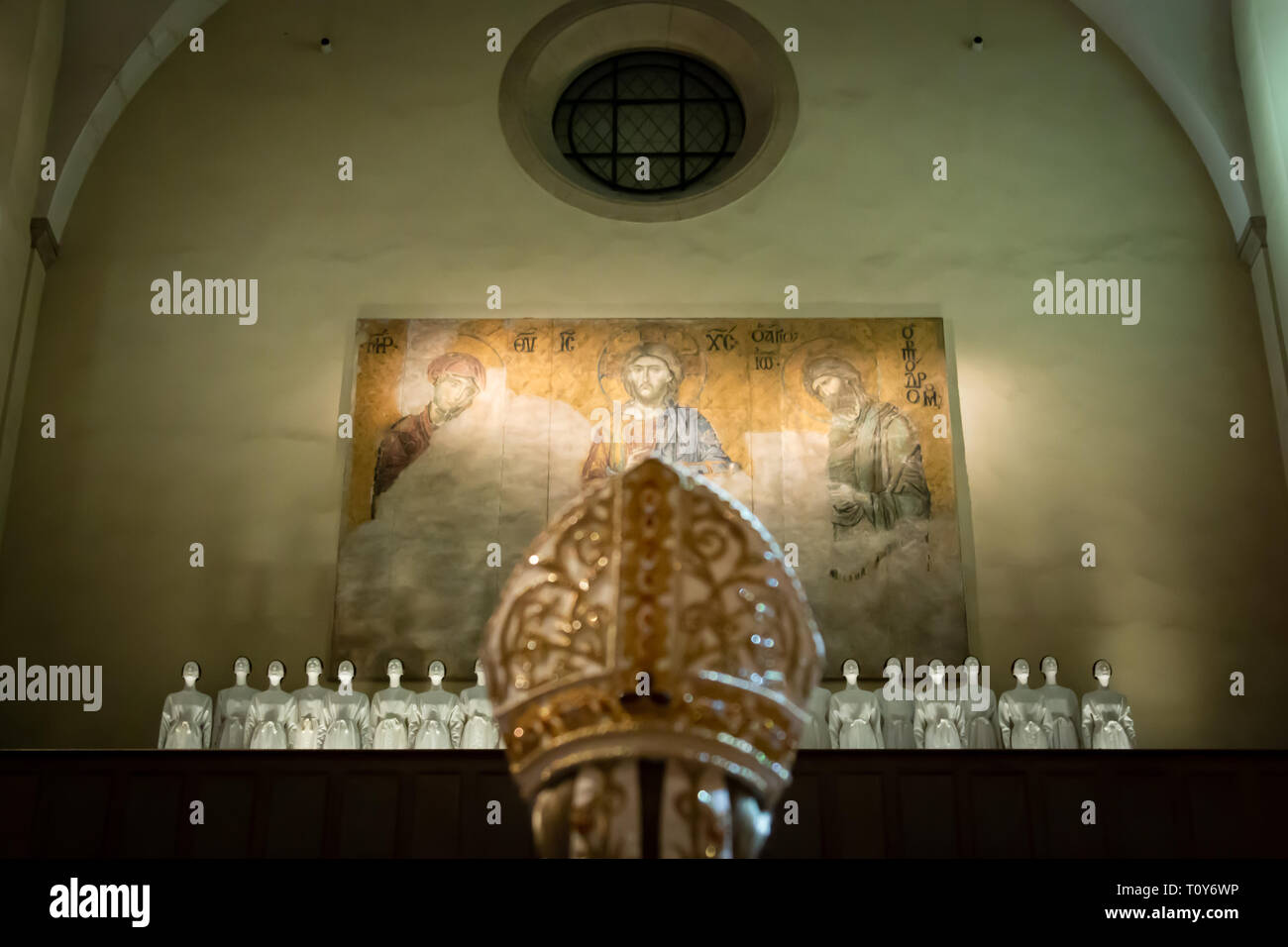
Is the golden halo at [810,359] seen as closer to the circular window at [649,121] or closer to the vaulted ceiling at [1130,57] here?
the circular window at [649,121]

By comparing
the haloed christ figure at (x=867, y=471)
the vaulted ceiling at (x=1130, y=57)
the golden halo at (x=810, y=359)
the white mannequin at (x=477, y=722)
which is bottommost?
the white mannequin at (x=477, y=722)

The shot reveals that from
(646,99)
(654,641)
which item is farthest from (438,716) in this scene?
(654,641)

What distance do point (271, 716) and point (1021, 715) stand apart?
480 cm

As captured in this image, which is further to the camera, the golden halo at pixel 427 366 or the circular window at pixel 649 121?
the circular window at pixel 649 121

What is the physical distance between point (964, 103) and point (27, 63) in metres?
7.23

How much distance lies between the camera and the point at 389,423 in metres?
9.11

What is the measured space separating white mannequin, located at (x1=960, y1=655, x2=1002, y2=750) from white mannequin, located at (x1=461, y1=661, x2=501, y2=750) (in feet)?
9.88

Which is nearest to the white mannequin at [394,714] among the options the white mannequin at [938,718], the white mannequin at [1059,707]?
the white mannequin at [938,718]

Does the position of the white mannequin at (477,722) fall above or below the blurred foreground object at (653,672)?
above

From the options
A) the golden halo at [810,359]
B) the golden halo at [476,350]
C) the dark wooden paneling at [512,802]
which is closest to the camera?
the dark wooden paneling at [512,802]

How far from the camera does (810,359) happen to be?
363 inches

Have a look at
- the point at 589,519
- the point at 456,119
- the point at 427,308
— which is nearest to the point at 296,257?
the point at 427,308

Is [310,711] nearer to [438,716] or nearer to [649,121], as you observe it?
[438,716]

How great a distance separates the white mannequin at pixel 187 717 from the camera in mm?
7754
